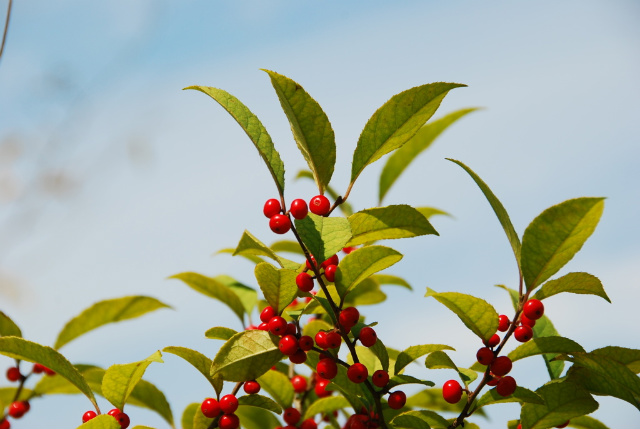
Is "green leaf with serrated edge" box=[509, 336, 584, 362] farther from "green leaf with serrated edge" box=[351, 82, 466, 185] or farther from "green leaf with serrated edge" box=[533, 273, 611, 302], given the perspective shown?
"green leaf with serrated edge" box=[351, 82, 466, 185]

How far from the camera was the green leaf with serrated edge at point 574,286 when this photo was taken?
163cm

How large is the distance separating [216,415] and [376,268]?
25.1 inches

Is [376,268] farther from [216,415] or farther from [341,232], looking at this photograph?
[216,415]

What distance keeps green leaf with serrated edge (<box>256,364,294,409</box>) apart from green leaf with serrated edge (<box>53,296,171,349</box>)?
1.73 ft

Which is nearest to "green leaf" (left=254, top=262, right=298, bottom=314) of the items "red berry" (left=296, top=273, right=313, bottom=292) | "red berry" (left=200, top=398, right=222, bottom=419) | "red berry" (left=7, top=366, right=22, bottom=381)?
"red berry" (left=296, top=273, right=313, bottom=292)

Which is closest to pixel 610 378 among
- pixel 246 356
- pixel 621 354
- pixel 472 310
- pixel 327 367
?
pixel 621 354

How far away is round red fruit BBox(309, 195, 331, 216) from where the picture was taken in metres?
1.60

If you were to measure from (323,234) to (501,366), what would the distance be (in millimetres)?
616

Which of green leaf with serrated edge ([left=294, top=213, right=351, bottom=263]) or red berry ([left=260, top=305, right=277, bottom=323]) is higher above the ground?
green leaf with serrated edge ([left=294, top=213, right=351, bottom=263])

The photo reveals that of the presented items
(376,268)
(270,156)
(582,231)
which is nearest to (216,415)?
(376,268)

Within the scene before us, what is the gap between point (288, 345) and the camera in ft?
5.12

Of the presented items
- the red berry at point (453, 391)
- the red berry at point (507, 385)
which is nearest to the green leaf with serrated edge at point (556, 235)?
the red berry at point (507, 385)

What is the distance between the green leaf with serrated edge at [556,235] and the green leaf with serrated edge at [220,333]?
32.9 inches

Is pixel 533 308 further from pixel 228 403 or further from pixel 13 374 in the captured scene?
pixel 13 374
